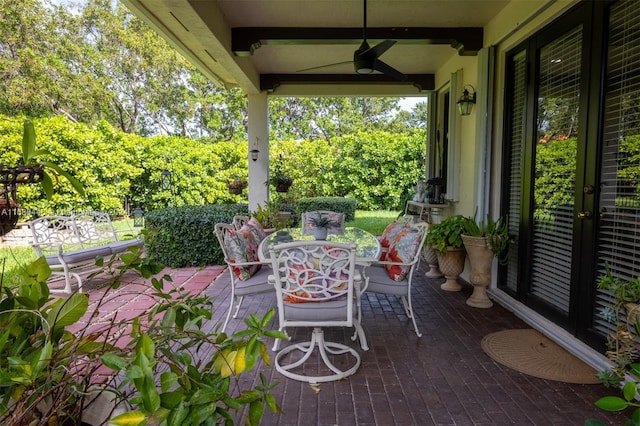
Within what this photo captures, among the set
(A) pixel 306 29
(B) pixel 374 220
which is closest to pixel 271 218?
(A) pixel 306 29

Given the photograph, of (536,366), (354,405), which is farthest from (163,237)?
(536,366)

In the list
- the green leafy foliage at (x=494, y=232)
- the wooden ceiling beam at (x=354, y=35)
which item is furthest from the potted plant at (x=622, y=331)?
the wooden ceiling beam at (x=354, y=35)

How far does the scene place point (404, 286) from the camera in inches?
120

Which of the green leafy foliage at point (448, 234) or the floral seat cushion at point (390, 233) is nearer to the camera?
the floral seat cushion at point (390, 233)

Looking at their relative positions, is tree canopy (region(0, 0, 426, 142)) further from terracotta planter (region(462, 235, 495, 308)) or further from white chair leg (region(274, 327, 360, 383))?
white chair leg (region(274, 327, 360, 383))

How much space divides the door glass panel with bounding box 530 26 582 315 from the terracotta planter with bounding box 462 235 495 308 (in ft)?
1.31

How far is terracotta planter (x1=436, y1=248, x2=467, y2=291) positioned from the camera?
416 cm

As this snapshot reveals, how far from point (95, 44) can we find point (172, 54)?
231cm

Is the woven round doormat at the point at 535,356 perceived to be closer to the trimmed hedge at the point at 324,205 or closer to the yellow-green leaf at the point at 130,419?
the yellow-green leaf at the point at 130,419

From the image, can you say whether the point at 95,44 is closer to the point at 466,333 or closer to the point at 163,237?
the point at 163,237

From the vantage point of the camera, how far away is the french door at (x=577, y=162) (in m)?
2.33

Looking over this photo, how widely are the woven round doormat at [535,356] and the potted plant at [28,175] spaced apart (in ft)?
8.99

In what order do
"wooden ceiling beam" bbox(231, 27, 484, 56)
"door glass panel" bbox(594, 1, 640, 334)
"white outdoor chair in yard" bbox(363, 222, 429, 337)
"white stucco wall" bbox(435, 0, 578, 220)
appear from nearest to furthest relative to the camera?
1. "door glass panel" bbox(594, 1, 640, 334)
2. "white outdoor chair in yard" bbox(363, 222, 429, 337)
3. "white stucco wall" bbox(435, 0, 578, 220)
4. "wooden ceiling beam" bbox(231, 27, 484, 56)

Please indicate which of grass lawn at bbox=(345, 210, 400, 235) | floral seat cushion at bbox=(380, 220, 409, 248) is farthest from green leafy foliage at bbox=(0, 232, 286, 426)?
grass lawn at bbox=(345, 210, 400, 235)
